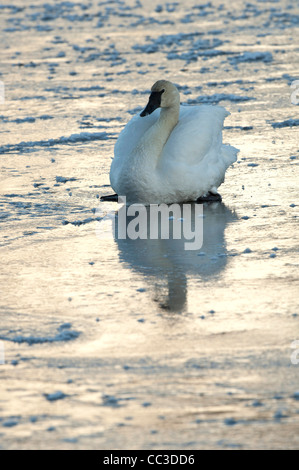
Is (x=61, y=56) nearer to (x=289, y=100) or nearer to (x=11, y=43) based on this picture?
(x=11, y=43)

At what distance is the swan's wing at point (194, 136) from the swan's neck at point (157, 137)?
2.3 inches

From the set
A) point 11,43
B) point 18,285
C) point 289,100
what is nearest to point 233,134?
point 289,100

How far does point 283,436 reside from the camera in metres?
4.55

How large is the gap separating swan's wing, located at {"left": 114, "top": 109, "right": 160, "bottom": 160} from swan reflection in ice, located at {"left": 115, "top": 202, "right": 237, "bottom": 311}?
1.07 metres

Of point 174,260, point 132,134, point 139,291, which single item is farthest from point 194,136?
point 139,291

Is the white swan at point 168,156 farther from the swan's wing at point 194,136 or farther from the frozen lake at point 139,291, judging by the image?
the frozen lake at point 139,291

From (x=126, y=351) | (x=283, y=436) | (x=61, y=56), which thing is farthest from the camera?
(x=61, y=56)

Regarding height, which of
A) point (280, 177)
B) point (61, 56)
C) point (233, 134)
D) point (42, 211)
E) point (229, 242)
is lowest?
point (229, 242)

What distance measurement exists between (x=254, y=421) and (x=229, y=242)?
294 centimetres
